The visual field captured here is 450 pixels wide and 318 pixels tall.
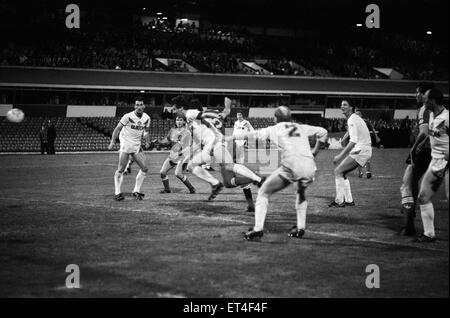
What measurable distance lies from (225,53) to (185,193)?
4075 centimetres

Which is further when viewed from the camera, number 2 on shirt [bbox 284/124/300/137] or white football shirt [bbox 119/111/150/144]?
white football shirt [bbox 119/111/150/144]

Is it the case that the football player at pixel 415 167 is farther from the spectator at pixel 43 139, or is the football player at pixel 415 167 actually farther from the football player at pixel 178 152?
the spectator at pixel 43 139

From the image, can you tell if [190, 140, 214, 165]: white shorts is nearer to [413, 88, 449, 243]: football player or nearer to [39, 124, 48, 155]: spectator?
[413, 88, 449, 243]: football player

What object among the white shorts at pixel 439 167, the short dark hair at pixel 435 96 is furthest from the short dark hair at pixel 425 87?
the white shorts at pixel 439 167

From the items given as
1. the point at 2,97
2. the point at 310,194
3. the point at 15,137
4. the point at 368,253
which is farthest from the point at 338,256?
the point at 2,97

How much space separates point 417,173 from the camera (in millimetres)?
10867

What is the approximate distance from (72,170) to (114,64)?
2547cm

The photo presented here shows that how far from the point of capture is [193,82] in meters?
53.2

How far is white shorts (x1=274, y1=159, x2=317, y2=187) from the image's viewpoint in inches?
396

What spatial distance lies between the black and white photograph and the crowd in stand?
23 centimetres

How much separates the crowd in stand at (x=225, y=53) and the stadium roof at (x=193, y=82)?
0.64 metres

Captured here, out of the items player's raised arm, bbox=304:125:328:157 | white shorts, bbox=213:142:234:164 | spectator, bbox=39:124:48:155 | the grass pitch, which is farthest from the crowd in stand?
player's raised arm, bbox=304:125:328:157

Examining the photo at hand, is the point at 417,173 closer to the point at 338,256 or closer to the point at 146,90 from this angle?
the point at 338,256

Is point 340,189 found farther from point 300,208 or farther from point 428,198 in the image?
point 428,198
